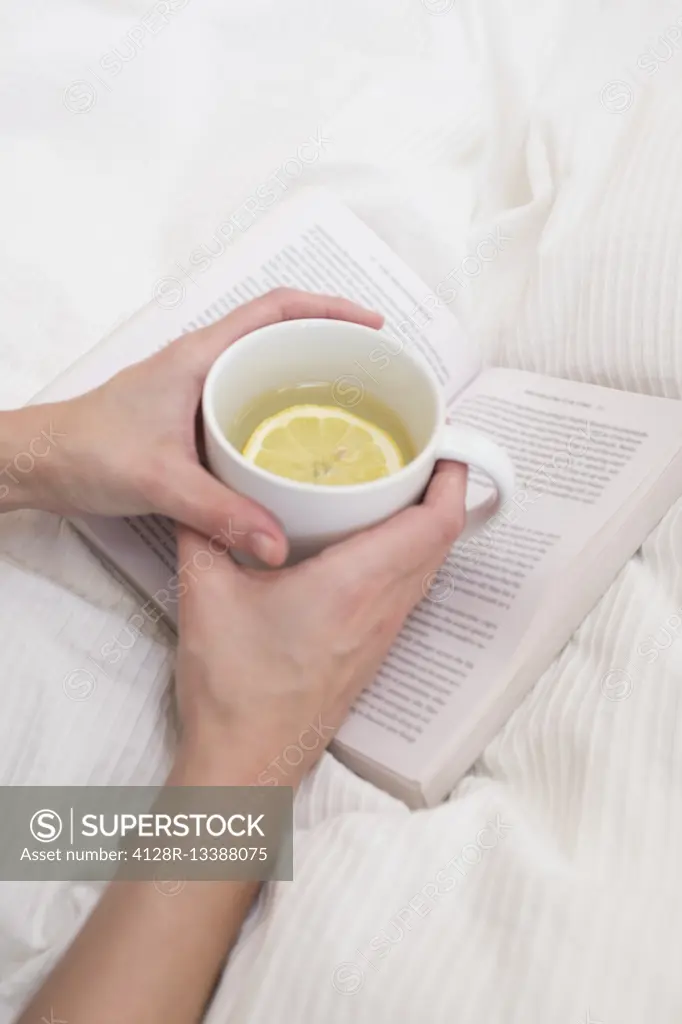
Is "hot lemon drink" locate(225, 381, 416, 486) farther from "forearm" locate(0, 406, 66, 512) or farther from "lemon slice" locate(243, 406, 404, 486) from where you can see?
"forearm" locate(0, 406, 66, 512)

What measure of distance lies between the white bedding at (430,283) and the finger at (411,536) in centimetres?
13

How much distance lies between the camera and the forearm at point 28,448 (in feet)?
1.79

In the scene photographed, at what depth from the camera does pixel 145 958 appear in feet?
Result: 1.42

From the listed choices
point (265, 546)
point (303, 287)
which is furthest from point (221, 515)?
point (303, 287)

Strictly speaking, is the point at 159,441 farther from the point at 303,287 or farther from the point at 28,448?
the point at 303,287

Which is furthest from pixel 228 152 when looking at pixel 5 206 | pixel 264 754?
pixel 264 754

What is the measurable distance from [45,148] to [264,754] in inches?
22.4

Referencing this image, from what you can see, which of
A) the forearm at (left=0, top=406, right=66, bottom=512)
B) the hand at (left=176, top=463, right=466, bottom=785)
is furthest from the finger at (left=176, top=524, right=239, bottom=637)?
the forearm at (left=0, top=406, right=66, bottom=512)

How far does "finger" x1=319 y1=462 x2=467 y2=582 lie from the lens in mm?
475

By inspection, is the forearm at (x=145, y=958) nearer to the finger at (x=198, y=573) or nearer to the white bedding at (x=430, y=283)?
the white bedding at (x=430, y=283)

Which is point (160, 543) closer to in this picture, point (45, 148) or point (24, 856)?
point (24, 856)

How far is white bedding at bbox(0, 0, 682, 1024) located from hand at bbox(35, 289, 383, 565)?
0.26 ft

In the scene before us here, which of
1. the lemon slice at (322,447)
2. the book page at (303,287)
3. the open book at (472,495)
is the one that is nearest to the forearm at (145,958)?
the open book at (472,495)

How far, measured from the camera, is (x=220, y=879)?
47cm
